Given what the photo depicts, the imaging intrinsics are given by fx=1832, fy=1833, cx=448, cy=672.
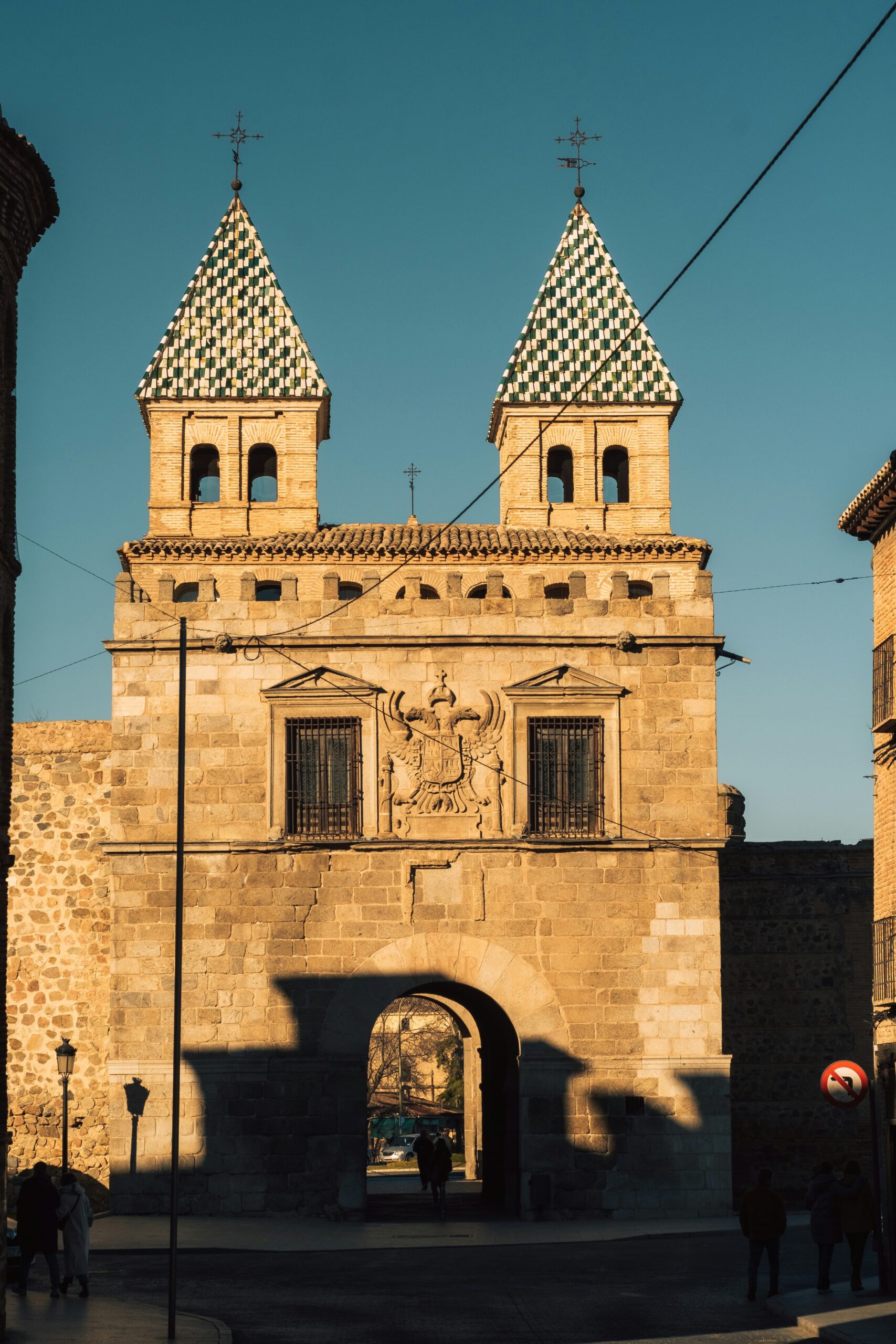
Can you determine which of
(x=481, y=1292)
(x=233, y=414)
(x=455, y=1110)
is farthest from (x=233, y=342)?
(x=455, y=1110)

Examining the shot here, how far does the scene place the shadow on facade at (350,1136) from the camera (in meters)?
24.5

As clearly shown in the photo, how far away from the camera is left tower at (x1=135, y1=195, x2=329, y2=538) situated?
42469mm

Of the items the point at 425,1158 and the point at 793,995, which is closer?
the point at 425,1158

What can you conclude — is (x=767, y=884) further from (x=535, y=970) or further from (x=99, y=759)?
(x=99, y=759)

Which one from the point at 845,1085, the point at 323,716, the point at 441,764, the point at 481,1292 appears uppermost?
the point at 323,716

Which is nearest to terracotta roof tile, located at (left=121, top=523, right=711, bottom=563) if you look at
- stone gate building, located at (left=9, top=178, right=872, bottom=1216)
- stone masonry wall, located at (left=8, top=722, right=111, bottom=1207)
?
stone masonry wall, located at (left=8, top=722, right=111, bottom=1207)

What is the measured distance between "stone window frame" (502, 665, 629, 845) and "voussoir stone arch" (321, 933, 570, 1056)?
1.83 metres

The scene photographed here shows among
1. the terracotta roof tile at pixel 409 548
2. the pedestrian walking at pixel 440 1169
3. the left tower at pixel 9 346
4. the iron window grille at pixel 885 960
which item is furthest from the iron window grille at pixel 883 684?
the terracotta roof tile at pixel 409 548

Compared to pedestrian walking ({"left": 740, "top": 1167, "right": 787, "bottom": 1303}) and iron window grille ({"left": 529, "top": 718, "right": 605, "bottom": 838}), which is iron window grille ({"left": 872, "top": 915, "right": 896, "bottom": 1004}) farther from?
pedestrian walking ({"left": 740, "top": 1167, "right": 787, "bottom": 1303})

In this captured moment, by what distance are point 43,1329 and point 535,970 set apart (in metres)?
11.3

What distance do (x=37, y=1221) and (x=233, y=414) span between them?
27.1m

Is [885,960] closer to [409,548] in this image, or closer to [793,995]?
[793,995]

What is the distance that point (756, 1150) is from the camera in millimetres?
31703

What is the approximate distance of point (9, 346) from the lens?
1586 cm
